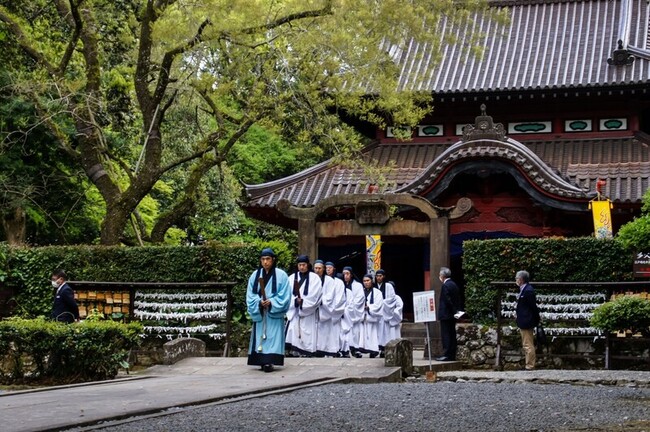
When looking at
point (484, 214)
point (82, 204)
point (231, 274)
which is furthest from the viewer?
point (82, 204)

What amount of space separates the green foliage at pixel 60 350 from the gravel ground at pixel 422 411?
3580mm

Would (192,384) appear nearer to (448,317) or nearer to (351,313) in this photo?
(448,317)

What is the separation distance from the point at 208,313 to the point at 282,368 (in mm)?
4502

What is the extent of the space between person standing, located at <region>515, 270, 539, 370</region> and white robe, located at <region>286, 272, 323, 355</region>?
355 cm

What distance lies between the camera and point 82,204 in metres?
28.3

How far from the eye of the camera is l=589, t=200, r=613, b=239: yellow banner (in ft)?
76.7

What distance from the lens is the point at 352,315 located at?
67.8 feet

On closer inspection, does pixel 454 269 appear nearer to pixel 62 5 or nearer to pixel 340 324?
pixel 340 324

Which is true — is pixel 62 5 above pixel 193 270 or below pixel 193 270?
above

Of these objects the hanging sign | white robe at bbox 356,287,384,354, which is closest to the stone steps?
white robe at bbox 356,287,384,354

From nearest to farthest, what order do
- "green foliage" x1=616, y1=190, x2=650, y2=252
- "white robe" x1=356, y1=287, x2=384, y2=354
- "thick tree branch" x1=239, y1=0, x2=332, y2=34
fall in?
"green foliage" x1=616, y1=190, x2=650, y2=252 → "thick tree branch" x1=239, y1=0, x2=332, y2=34 → "white robe" x1=356, y1=287, x2=384, y2=354

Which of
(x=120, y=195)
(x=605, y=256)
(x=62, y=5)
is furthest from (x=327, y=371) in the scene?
(x=62, y=5)

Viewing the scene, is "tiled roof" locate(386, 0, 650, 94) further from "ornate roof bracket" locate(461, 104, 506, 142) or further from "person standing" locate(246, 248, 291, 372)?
"person standing" locate(246, 248, 291, 372)

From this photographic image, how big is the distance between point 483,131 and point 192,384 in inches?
499
